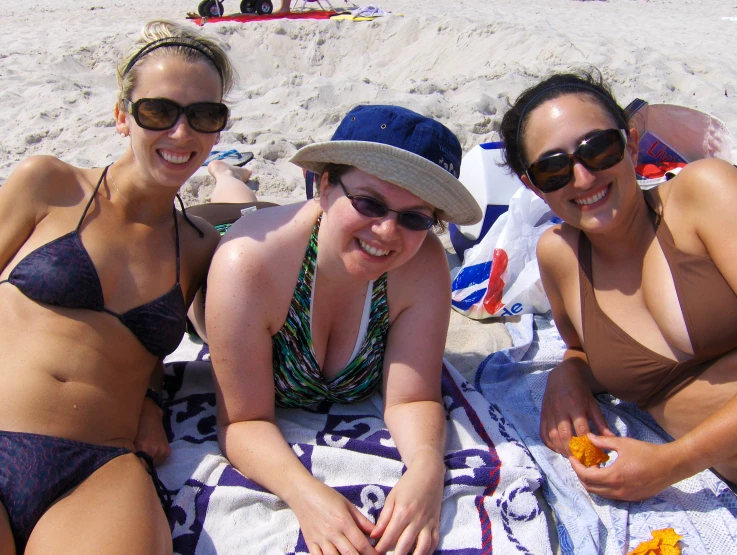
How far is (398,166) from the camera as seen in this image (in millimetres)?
1860

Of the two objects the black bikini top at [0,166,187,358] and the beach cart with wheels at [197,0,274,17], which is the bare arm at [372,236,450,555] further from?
the beach cart with wheels at [197,0,274,17]

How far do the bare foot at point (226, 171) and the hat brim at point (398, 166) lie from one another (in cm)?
241

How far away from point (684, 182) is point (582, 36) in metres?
7.74

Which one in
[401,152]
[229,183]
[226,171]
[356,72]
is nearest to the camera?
[401,152]

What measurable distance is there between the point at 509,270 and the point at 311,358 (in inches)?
64.4

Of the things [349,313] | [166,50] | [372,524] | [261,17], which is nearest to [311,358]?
[349,313]

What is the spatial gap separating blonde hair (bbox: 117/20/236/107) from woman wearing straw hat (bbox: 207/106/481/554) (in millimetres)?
662

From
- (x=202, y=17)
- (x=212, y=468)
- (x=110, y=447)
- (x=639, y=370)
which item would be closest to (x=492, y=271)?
(x=639, y=370)

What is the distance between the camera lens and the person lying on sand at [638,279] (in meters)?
2.02

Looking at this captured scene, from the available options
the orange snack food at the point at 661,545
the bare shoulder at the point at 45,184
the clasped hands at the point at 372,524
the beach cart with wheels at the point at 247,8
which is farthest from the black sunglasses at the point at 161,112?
the beach cart with wheels at the point at 247,8

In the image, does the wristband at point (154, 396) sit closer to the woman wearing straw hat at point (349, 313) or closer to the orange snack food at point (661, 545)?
the woman wearing straw hat at point (349, 313)

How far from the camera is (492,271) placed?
11.4ft

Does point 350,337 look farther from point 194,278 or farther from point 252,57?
point 252,57

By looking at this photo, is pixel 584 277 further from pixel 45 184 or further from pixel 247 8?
pixel 247 8
